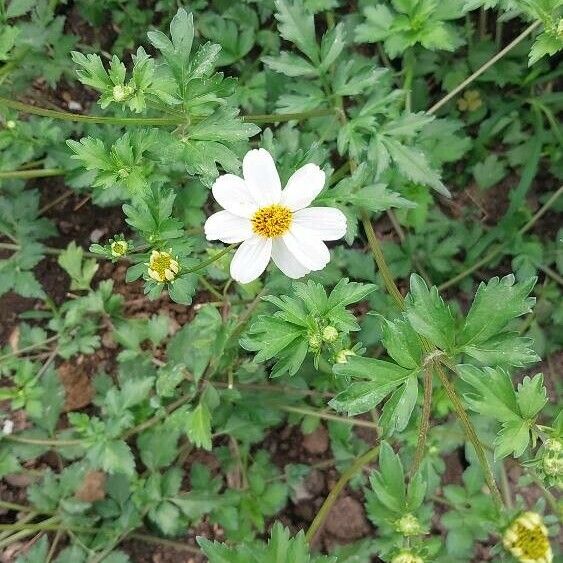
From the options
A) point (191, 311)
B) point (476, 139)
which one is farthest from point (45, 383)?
point (476, 139)

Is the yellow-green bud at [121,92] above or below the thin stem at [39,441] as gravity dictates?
above

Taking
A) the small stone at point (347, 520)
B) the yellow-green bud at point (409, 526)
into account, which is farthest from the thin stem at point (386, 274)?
the small stone at point (347, 520)

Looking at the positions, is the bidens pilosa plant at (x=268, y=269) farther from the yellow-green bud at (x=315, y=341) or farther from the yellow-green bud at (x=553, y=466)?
the yellow-green bud at (x=553, y=466)

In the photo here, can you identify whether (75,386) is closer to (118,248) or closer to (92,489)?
(92,489)

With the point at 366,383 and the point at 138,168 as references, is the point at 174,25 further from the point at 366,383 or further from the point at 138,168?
the point at 366,383

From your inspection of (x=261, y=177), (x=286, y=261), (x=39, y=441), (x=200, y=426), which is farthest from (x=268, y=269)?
(x=39, y=441)

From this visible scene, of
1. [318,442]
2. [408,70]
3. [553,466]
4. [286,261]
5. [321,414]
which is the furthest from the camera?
[318,442]

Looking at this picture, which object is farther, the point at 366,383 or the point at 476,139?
the point at 476,139
